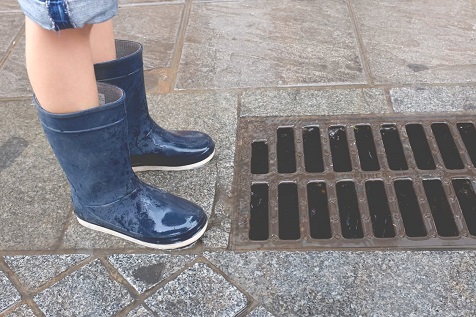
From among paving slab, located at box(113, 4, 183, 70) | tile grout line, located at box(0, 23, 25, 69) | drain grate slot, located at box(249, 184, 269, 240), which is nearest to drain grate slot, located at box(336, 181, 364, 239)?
drain grate slot, located at box(249, 184, 269, 240)

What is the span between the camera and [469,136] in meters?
2.03

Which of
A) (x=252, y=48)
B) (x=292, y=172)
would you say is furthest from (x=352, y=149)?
(x=252, y=48)

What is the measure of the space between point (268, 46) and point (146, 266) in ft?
4.56

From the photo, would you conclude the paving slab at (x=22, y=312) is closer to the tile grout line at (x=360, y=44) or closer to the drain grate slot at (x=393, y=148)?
the drain grate slot at (x=393, y=148)

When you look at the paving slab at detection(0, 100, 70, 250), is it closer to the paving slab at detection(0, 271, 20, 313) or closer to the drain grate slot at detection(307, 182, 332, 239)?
the paving slab at detection(0, 271, 20, 313)

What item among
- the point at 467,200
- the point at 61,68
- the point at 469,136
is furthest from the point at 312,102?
the point at 61,68

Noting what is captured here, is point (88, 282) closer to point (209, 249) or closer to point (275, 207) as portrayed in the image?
point (209, 249)

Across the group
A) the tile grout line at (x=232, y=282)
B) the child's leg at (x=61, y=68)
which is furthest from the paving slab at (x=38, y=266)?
the child's leg at (x=61, y=68)

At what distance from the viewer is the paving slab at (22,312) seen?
1.48m

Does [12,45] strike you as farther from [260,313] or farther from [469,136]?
[469,136]

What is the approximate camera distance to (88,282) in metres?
1.55

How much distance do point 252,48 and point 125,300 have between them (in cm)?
148

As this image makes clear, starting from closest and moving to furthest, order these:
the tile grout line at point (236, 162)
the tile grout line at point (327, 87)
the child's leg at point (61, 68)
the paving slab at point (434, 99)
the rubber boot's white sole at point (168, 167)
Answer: the child's leg at point (61, 68) < the tile grout line at point (236, 162) < the rubber boot's white sole at point (168, 167) < the paving slab at point (434, 99) < the tile grout line at point (327, 87)

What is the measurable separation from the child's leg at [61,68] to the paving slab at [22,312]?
532 millimetres
